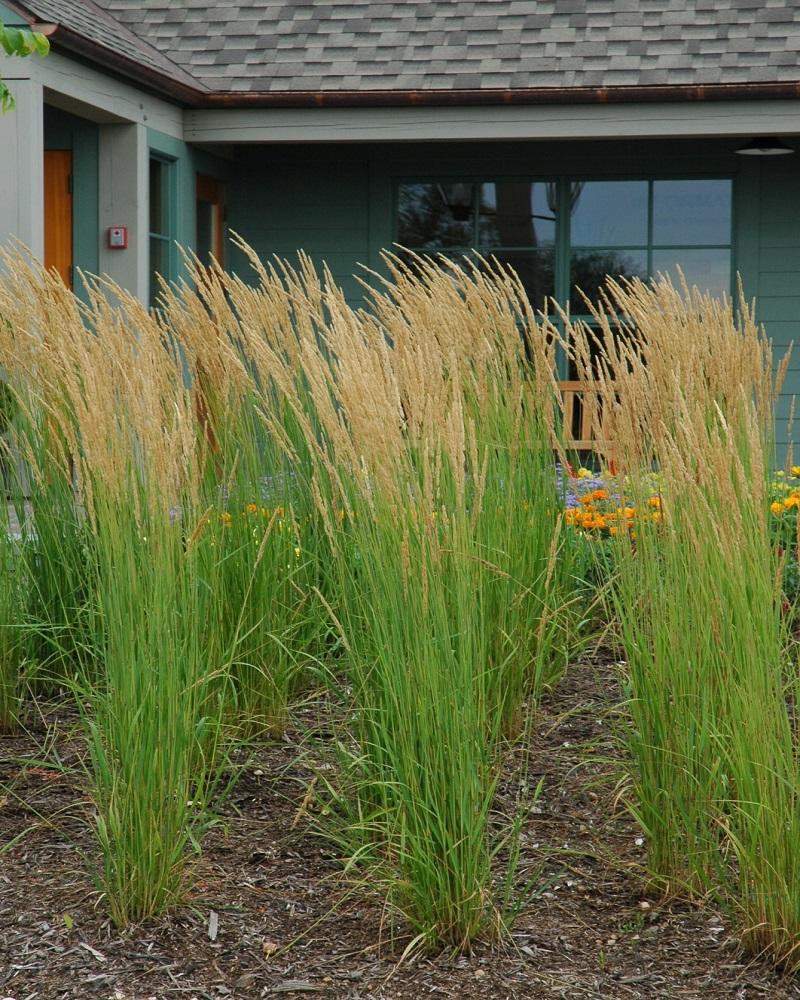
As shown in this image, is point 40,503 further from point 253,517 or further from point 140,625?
point 140,625

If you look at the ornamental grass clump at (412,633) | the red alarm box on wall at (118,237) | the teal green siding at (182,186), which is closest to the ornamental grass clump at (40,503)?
the ornamental grass clump at (412,633)

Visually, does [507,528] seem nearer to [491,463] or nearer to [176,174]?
[491,463]

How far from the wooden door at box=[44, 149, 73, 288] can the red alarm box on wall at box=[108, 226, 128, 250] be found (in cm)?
38

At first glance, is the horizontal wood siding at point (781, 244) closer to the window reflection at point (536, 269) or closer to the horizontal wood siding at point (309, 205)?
the window reflection at point (536, 269)

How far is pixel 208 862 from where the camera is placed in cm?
292

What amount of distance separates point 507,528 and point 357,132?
676cm

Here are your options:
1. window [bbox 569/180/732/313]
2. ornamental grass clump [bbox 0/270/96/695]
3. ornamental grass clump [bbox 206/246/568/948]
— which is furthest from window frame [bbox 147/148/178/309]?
ornamental grass clump [bbox 206/246/568/948]

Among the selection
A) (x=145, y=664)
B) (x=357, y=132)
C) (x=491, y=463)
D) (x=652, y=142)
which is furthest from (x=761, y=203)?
(x=145, y=664)

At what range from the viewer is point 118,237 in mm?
8680

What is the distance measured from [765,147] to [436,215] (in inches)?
102

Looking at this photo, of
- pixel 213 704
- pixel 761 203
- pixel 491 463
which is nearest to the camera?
pixel 213 704

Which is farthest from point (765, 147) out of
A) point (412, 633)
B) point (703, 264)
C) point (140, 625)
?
point (140, 625)

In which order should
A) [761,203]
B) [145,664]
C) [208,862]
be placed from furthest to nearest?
1. [761,203]
2. [208,862]
3. [145,664]

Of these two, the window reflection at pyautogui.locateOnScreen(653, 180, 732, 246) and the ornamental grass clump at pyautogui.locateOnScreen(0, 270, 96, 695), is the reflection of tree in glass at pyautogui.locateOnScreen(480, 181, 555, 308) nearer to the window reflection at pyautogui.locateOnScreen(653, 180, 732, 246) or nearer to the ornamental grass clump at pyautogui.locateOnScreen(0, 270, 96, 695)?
the window reflection at pyautogui.locateOnScreen(653, 180, 732, 246)
